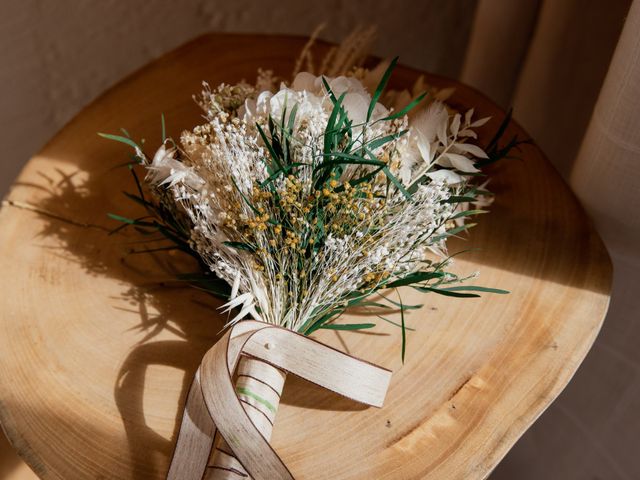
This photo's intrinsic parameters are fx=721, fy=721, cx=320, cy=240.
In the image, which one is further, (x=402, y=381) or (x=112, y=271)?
(x=112, y=271)

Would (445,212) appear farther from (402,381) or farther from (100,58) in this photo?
(100,58)

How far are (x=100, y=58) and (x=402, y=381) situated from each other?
111 cm

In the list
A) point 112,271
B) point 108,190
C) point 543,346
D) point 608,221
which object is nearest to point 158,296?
point 112,271

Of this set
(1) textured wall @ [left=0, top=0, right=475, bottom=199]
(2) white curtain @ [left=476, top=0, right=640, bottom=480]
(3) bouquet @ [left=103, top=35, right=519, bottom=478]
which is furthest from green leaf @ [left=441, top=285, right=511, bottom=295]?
(1) textured wall @ [left=0, top=0, right=475, bottom=199]

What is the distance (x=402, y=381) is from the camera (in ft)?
2.61

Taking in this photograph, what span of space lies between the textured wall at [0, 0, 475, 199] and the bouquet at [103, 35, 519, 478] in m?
0.81

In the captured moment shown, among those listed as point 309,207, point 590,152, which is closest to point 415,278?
point 309,207

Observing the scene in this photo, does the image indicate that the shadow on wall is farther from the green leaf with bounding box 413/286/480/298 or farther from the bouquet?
the green leaf with bounding box 413/286/480/298

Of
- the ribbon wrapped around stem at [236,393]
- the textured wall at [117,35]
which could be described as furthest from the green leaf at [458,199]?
the textured wall at [117,35]

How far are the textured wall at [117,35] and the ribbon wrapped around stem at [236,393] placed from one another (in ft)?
3.30

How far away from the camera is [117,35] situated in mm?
1555

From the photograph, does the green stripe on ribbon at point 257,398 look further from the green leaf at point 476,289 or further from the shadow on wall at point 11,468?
the shadow on wall at point 11,468

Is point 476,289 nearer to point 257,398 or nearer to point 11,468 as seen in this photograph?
point 257,398

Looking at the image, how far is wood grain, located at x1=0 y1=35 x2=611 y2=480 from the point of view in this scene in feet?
2.43
